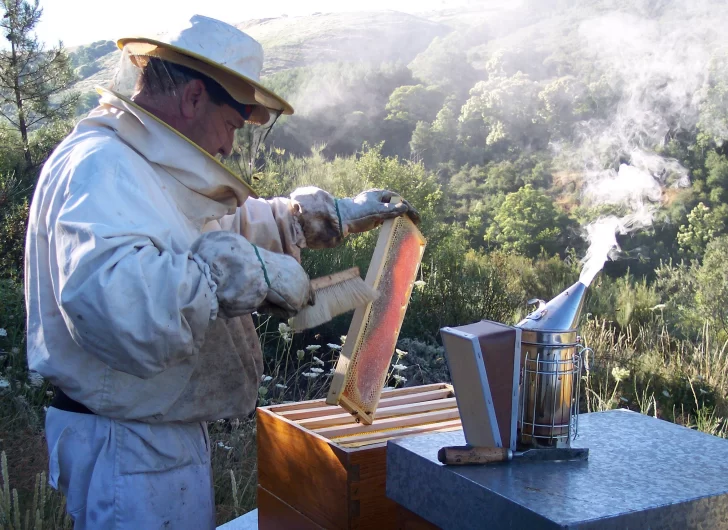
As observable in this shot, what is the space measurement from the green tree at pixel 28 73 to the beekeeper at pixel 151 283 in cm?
566

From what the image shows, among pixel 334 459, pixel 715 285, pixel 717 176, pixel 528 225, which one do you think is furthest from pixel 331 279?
pixel 717 176

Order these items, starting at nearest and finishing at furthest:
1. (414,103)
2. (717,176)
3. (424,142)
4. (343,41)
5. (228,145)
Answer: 1. (228,145)
2. (717,176)
3. (424,142)
4. (414,103)
5. (343,41)

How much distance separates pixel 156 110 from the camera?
1.90m

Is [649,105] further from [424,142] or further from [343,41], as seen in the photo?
[343,41]

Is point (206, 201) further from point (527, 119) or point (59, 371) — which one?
→ point (527, 119)

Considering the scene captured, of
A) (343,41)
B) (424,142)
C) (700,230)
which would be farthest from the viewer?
(343,41)

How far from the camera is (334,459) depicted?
176cm

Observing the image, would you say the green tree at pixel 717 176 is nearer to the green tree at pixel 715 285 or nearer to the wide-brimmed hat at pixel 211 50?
the green tree at pixel 715 285

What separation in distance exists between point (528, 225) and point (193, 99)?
779cm

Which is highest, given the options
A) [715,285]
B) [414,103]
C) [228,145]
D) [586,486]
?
[414,103]

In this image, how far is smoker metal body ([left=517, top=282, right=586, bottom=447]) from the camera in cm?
148

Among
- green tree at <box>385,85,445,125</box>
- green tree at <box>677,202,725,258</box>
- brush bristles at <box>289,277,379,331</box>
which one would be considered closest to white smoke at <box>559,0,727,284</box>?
green tree at <box>677,202,725,258</box>

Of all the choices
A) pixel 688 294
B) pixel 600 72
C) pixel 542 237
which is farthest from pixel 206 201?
pixel 600 72

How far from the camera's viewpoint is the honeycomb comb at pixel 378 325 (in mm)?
2020
